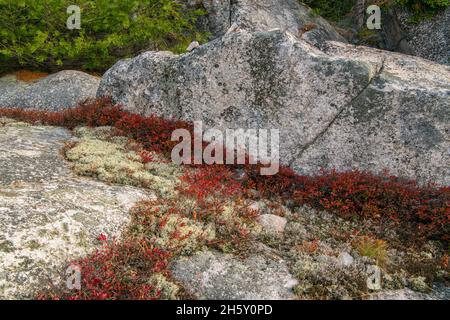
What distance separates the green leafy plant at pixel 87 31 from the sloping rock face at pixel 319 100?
16.4 ft

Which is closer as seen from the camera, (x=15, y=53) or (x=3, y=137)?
(x=3, y=137)

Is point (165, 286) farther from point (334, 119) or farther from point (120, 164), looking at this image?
point (334, 119)

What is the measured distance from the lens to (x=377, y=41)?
18062mm

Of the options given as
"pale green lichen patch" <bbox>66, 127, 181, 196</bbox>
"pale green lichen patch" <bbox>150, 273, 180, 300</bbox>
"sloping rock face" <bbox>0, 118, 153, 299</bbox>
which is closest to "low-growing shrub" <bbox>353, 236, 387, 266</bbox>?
"pale green lichen patch" <bbox>150, 273, 180, 300</bbox>

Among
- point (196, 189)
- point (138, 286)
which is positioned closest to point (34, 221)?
point (138, 286)

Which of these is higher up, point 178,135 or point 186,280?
point 178,135

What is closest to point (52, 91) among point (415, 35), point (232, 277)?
point (232, 277)

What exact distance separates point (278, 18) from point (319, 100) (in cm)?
731

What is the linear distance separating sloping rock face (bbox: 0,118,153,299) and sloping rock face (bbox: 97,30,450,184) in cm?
407

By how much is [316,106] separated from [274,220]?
3.58 meters

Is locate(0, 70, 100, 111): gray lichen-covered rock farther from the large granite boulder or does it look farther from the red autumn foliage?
the large granite boulder

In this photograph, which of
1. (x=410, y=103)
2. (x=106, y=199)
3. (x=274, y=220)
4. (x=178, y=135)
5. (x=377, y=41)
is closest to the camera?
(x=106, y=199)

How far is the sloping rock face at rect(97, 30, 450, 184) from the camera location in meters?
10.1

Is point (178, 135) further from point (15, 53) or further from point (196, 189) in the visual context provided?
point (15, 53)
